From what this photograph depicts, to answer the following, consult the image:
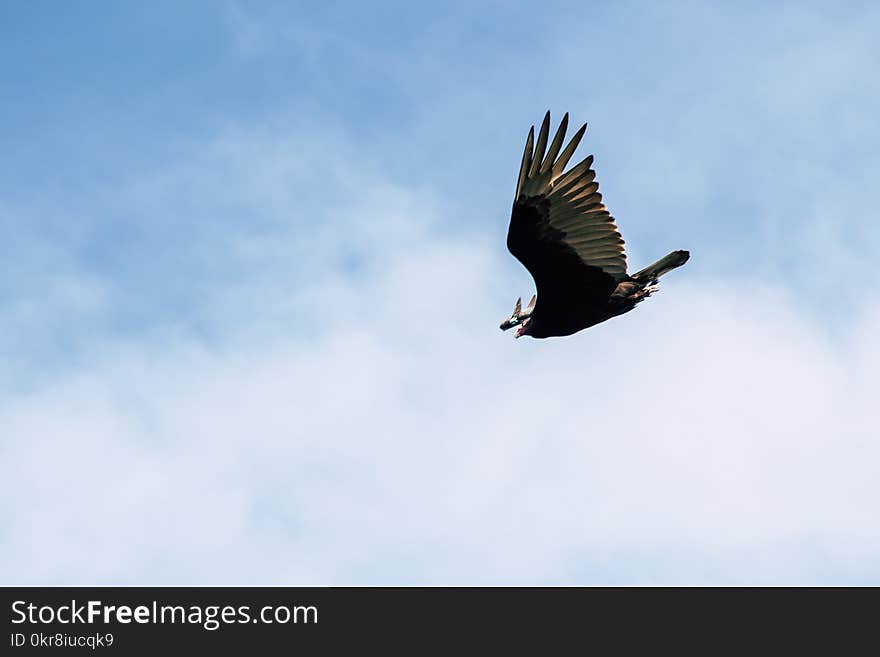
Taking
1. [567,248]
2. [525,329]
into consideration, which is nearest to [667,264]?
[567,248]

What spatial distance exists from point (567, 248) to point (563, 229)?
402mm

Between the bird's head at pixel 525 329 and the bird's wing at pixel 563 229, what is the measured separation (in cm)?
73

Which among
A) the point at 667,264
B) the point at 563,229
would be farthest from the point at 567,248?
the point at 667,264

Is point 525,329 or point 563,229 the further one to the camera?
point 525,329

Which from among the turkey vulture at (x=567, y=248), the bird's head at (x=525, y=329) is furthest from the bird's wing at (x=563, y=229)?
the bird's head at (x=525, y=329)

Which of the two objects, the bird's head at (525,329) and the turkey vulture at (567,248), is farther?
the bird's head at (525,329)

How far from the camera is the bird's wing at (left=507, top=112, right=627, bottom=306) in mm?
20219

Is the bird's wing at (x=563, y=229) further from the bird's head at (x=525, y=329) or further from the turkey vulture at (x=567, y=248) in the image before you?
the bird's head at (x=525, y=329)

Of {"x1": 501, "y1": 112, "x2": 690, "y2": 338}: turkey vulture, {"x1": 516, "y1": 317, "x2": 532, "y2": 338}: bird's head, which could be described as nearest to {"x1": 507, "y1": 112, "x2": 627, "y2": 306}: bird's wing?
{"x1": 501, "y1": 112, "x2": 690, "y2": 338}: turkey vulture

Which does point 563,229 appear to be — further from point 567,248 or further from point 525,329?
point 525,329

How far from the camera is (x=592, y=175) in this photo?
2033 cm

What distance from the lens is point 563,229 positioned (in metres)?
20.8

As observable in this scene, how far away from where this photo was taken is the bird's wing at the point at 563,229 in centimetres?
2022

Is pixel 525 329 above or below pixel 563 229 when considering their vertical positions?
below
